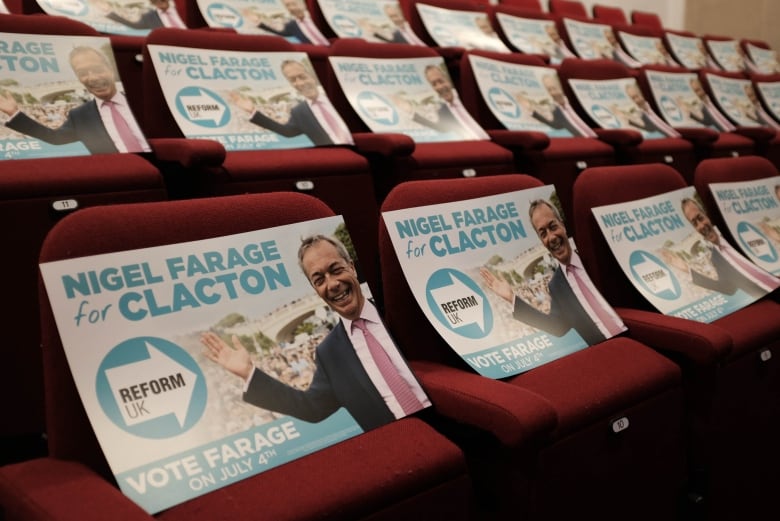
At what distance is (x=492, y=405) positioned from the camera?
29 cm

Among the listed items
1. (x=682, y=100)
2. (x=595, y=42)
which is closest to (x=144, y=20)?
(x=682, y=100)

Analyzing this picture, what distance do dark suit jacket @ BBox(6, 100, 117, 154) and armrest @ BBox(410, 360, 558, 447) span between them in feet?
0.87

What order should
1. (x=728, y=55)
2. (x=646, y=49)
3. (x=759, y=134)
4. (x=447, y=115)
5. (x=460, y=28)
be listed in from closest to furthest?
(x=447, y=115), (x=759, y=134), (x=460, y=28), (x=646, y=49), (x=728, y=55)

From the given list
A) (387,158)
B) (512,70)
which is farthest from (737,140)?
(387,158)

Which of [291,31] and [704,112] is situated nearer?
[291,31]

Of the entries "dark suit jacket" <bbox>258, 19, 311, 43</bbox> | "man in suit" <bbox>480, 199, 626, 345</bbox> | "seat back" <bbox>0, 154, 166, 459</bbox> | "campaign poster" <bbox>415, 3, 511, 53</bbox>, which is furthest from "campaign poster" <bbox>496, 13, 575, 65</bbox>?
"seat back" <bbox>0, 154, 166, 459</bbox>

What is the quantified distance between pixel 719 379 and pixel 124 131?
1.31 feet

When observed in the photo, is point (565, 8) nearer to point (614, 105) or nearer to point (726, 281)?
point (614, 105)

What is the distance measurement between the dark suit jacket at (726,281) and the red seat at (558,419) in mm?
132

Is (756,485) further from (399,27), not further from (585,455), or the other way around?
(399,27)

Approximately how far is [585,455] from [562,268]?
0.45 feet

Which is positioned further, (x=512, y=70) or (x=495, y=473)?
(x=512, y=70)

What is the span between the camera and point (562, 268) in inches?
17.0

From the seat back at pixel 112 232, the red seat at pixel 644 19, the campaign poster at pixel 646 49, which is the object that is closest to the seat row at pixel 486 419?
the seat back at pixel 112 232
